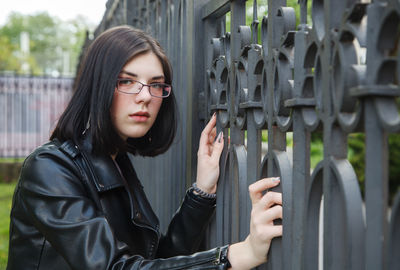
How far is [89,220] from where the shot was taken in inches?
67.2

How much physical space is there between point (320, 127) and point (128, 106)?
43.2 inches

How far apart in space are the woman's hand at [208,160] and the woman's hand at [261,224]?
553 millimetres

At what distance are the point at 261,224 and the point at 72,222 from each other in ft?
2.11

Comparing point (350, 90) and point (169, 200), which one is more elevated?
point (350, 90)

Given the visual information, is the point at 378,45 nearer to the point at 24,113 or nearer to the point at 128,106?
the point at 128,106

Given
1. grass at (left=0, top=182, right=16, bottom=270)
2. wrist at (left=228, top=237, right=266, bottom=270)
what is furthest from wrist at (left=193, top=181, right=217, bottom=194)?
grass at (left=0, top=182, right=16, bottom=270)

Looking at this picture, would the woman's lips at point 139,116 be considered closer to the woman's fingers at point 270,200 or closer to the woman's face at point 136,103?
the woman's face at point 136,103

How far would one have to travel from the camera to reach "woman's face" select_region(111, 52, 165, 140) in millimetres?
2084

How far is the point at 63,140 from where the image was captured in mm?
2104

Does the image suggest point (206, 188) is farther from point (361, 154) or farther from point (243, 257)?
point (361, 154)

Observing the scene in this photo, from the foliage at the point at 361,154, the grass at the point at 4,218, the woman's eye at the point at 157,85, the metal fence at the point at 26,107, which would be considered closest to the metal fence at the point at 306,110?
the woman's eye at the point at 157,85

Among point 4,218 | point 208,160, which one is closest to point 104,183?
point 208,160

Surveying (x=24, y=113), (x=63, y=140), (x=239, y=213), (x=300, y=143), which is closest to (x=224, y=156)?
(x=239, y=213)

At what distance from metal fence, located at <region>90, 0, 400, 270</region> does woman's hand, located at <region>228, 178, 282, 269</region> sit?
0.04 metres
